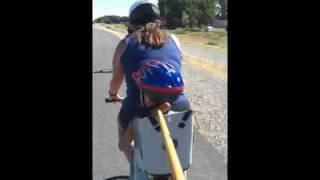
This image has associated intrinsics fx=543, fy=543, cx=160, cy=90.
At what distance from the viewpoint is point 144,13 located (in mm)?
2830

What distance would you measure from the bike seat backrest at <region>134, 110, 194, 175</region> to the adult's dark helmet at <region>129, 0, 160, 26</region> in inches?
19.7

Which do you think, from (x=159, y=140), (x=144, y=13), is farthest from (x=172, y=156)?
(x=144, y=13)

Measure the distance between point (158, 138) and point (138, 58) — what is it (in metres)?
0.43

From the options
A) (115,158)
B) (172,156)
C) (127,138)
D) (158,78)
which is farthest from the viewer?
(115,158)

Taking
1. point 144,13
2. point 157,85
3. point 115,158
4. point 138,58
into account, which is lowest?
point 115,158

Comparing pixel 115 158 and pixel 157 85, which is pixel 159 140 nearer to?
pixel 157 85

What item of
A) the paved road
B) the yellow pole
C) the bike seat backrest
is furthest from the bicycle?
the paved road

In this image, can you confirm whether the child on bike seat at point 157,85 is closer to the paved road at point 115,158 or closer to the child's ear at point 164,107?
the child's ear at point 164,107

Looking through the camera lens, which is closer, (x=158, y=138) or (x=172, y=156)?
(x=172, y=156)

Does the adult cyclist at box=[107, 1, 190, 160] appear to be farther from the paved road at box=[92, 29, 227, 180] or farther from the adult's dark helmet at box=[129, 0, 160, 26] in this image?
the paved road at box=[92, 29, 227, 180]
